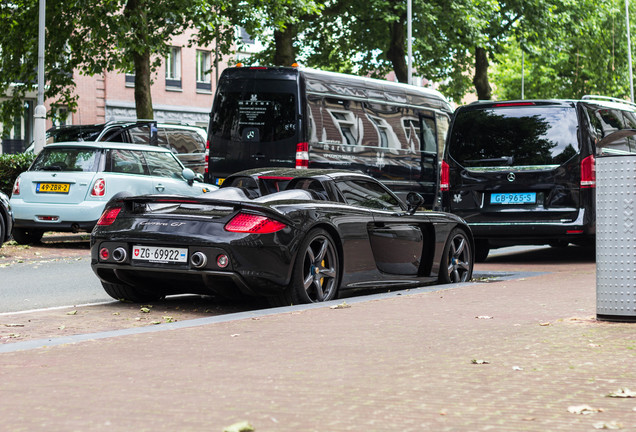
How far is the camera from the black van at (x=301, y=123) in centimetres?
1770

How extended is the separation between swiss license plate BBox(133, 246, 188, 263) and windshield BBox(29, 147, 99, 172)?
8.00 meters

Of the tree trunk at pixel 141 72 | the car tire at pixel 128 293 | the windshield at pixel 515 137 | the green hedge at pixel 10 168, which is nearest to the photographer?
the car tire at pixel 128 293

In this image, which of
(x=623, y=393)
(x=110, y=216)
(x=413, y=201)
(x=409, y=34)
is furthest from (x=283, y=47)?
(x=623, y=393)

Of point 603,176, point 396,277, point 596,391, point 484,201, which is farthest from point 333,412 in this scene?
point 484,201

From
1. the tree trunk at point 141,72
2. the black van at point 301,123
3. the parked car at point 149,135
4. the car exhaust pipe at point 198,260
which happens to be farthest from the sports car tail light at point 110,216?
the tree trunk at point 141,72

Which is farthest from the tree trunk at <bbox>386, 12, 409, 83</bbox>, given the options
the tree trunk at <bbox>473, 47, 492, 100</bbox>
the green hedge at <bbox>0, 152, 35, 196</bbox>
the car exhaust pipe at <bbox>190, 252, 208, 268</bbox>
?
the car exhaust pipe at <bbox>190, 252, 208, 268</bbox>

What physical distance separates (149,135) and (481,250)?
882 centimetres

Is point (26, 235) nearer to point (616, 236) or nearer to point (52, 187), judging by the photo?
point (52, 187)

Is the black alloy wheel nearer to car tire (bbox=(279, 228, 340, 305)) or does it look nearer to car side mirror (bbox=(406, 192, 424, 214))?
car tire (bbox=(279, 228, 340, 305))

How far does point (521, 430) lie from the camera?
4.18m

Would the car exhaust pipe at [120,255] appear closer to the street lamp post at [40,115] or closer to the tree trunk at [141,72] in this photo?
the street lamp post at [40,115]

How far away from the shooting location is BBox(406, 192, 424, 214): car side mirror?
32.8 feet

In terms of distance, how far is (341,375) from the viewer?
5336mm

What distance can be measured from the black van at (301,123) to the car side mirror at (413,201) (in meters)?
7.43
